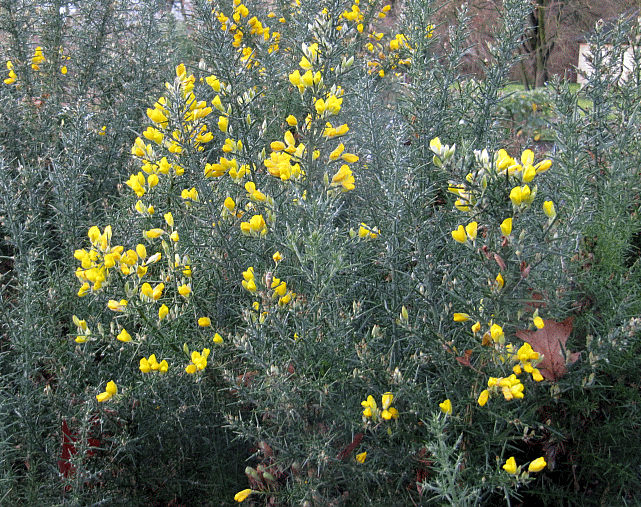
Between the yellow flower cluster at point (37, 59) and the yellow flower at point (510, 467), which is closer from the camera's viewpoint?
the yellow flower at point (510, 467)

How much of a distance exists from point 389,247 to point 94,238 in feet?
3.42

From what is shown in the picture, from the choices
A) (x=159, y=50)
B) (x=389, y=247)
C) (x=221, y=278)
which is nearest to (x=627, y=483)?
(x=389, y=247)

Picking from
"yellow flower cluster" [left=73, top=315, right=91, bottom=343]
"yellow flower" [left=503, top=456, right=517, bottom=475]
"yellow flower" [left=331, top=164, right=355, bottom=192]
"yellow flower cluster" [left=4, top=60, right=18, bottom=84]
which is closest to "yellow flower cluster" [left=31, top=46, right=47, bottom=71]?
"yellow flower cluster" [left=4, top=60, right=18, bottom=84]

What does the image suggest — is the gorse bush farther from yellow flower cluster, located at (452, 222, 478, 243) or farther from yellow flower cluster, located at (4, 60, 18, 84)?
yellow flower cluster, located at (4, 60, 18, 84)

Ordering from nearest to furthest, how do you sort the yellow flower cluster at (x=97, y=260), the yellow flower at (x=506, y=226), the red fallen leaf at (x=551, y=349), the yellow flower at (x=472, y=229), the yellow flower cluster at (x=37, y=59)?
the yellow flower at (x=506, y=226)
the yellow flower at (x=472, y=229)
the red fallen leaf at (x=551, y=349)
the yellow flower cluster at (x=97, y=260)
the yellow flower cluster at (x=37, y=59)

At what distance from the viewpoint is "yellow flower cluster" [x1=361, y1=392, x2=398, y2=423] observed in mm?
1494

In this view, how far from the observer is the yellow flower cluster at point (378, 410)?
1.49m

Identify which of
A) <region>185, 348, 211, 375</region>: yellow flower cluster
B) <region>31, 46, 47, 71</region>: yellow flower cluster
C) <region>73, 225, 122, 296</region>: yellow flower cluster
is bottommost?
<region>185, 348, 211, 375</region>: yellow flower cluster

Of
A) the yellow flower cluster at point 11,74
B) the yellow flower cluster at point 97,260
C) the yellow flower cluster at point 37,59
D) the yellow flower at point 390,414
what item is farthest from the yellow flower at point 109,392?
the yellow flower cluster at point 37,59

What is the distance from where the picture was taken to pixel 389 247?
70.8 inches

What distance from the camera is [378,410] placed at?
1545 millimetres

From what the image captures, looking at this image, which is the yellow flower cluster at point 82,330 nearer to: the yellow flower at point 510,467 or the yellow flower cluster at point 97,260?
the yellow flower cluster at point 97,260

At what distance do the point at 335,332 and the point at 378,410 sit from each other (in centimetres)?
28

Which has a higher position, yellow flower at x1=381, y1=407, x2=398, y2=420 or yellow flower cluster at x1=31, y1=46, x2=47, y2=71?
yellow flower cluster at x1=31, y1=46, x2=47, y2=71
